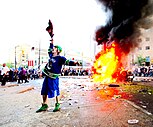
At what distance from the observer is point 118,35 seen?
24.7 meters

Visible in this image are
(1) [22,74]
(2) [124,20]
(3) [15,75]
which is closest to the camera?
(2) [124,20]

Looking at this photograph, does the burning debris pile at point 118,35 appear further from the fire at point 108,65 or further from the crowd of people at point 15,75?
the crowd of people at point 15,75

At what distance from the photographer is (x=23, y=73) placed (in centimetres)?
2530

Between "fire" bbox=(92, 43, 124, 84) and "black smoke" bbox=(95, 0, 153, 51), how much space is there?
126 cm

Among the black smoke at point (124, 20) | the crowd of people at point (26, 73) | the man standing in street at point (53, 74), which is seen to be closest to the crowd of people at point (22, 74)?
the crowd of people at point (26, 73)

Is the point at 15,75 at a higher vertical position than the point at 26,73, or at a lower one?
lower

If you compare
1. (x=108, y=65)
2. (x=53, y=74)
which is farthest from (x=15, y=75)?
(x=53, y=74)

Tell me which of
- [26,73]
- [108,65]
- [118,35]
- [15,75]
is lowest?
[15,75]

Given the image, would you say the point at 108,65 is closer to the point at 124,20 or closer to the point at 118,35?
the point at 118,35

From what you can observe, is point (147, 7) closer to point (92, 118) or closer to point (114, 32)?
point (114, 32)

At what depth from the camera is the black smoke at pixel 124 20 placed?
73.4 feet

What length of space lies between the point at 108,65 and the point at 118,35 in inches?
122

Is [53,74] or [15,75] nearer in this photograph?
[53,74]

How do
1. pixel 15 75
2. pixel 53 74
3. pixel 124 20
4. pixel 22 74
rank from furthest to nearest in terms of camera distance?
1. pixel 15 75
2. pixel 22 74
3. pixel 124 20
4. pixel 53 74
